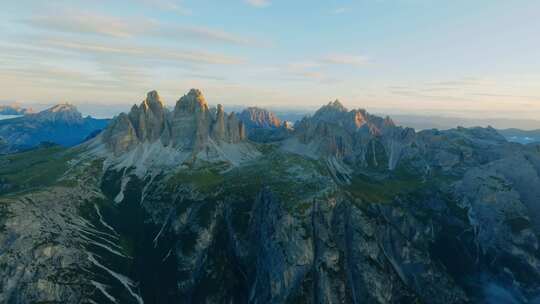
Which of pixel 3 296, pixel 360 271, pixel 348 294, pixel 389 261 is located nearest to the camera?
pixel 3 296

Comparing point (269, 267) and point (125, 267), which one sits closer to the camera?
point (269, 267)

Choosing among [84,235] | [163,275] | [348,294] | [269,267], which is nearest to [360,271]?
[348,294]

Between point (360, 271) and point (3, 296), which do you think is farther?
point (360, 271)

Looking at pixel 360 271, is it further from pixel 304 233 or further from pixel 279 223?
pixel 279 223

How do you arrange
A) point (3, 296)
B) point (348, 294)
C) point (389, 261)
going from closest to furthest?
point (3, 296)
point (348, 294)
point (389, 261)

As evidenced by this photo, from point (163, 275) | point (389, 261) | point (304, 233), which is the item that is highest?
point (304, 233)

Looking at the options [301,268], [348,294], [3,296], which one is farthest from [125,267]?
[348,294]

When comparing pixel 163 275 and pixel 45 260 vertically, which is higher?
pixel 45 260

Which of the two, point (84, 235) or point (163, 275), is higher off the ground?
point (84, 235)

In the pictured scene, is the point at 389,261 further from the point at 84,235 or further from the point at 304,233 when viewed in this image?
the point at 84,235
